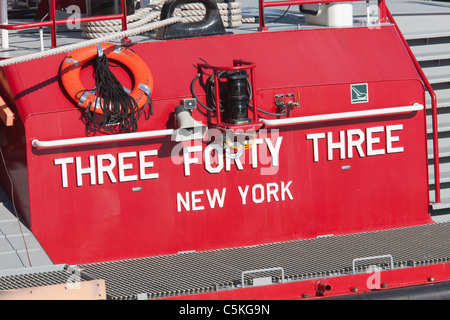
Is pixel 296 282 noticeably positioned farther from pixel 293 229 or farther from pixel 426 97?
pixel 426 97

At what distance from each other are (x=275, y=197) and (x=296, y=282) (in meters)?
0.93

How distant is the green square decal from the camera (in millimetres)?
7195

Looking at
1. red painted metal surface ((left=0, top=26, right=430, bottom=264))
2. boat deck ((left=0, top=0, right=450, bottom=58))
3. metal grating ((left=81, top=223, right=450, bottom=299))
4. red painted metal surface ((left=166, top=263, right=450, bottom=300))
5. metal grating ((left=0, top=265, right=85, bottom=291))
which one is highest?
boat deck ((left=0, top=0, right=450, bottom=58))

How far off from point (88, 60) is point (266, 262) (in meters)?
1.86

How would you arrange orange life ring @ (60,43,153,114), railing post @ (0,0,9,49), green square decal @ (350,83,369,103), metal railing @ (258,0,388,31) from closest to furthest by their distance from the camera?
1. orange life ring @ (60,43,153,114)
2. metal railing @ (258,0,388,31)
3. green square decal @ (350,83,369,103)
4. railing post @ (0,0,9,49)

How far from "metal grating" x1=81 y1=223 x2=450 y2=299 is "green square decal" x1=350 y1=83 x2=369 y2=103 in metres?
1.01

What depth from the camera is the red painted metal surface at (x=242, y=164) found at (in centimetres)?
661

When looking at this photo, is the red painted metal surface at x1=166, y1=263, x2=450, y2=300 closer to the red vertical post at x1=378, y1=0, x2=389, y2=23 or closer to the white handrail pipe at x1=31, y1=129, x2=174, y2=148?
the white handrail pipe at x1=31, y1=129, x2=174, y2=148

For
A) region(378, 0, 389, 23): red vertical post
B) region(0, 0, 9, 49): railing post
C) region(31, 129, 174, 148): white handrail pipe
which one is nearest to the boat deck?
region(0, 0, 9, 49): railing post

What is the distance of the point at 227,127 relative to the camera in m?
6.59

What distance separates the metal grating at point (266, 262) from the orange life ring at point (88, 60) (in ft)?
3.64

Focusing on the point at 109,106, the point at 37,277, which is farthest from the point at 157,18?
the point at 37,277

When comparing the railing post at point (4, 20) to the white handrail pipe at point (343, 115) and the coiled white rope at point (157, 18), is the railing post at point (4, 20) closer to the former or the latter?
the coiled white rope at point (157, 18)

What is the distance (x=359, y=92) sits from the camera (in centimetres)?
721
